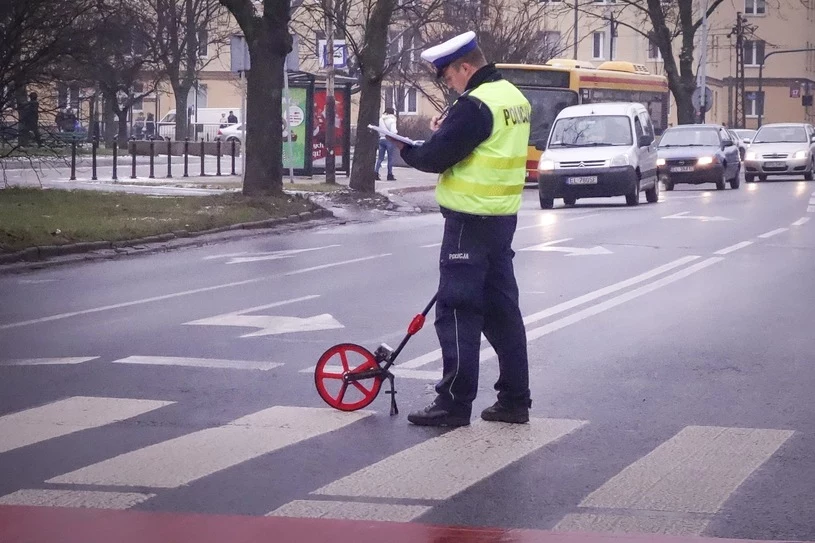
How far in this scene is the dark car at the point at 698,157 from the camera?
1480 inches

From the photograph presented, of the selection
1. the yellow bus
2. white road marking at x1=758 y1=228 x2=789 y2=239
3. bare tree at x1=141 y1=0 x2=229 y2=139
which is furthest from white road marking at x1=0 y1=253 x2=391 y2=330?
bare tree at x1=141 y1=0 x2=229 y2=139

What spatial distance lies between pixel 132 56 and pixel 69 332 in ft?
170

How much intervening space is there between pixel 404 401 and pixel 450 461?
156cm

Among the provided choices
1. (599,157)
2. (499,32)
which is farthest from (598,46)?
(599,157)

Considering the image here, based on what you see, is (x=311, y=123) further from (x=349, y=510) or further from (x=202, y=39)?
(x=349, y=510)

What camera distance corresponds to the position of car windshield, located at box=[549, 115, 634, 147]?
30.1 meters

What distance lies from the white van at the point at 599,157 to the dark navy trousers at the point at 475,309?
2140 cm

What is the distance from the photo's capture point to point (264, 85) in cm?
2509

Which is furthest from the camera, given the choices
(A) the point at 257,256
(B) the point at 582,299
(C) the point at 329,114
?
(C) the point at 329,114

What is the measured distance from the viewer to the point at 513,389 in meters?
7.64

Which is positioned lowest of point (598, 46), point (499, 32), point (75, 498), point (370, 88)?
point (75, 498)

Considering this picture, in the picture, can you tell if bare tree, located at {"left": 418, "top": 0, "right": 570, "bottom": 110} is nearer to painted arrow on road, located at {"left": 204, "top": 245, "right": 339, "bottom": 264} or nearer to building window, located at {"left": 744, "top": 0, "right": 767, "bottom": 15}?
painted arrow on road, located at {"left": 204, "top": 245, "right": 339, "bottom": 264}

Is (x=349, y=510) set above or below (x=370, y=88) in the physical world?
below

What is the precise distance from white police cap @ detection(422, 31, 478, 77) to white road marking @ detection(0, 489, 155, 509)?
259 centimetres
